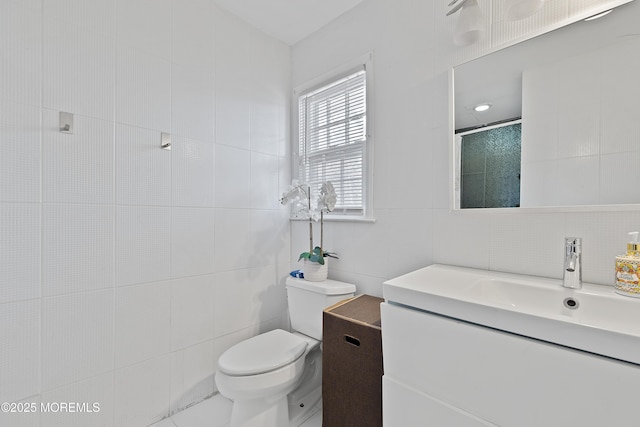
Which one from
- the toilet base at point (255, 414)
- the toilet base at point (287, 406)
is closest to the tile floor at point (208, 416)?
the toilet base at point (287, 406)

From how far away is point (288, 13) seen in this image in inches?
68.0

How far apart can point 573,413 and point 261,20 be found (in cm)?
230

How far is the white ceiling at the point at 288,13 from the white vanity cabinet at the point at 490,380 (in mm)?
1752

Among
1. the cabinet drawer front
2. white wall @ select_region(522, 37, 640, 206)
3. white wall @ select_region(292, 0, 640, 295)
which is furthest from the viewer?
white wall @ select_region(292, 0, 640, 295)

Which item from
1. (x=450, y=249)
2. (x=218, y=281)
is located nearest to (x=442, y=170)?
(x=450, y=249)

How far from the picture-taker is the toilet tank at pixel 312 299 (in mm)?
1550

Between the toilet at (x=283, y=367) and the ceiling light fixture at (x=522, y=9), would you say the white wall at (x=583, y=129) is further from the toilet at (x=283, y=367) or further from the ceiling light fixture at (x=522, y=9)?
the toilet at (x=283, y=367)

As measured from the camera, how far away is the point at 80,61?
1217 mm

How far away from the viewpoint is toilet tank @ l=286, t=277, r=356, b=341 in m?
1.55

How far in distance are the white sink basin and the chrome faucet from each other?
0.03 metres

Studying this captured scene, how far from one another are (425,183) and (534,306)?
0.68m

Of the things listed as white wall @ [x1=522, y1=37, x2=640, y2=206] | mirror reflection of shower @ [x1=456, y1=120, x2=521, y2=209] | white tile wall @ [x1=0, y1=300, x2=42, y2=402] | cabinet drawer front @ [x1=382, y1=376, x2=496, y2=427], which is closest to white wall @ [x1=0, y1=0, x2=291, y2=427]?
white tile wall @ [x1=0, y1=300, x2=42, y2=402]

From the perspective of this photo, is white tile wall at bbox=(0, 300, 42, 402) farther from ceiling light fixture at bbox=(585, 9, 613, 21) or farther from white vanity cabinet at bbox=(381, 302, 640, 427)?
ceiling light fixture at bbox=(585, 9, 613, 21)

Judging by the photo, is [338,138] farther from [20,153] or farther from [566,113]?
[20,153]
